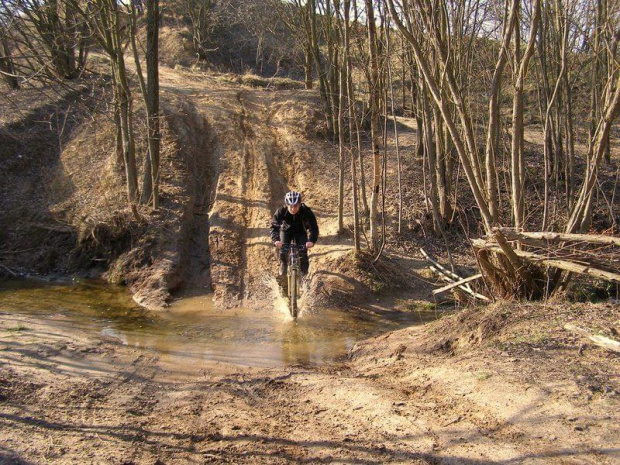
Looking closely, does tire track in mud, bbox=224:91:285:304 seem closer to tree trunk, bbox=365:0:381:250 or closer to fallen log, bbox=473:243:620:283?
tree trunk, bbox=365:0:381:250

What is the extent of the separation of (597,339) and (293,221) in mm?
6077

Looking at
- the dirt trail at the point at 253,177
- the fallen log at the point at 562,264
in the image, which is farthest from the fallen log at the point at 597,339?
the dirt trail at the point at 253,177

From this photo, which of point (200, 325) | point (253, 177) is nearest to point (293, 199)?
point (200, 325)

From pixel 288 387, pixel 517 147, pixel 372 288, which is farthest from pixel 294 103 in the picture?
pixel 288 387

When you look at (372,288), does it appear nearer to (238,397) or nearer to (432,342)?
(432,342)

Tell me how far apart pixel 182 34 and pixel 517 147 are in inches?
1238

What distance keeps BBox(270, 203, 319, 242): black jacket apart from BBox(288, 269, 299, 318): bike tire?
0.83 m

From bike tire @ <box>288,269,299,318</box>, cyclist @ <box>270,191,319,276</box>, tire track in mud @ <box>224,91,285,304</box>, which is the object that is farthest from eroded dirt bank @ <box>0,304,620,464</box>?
tire track in mud @ <box>224,91,285,304</box>

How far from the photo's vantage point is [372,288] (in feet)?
36.6

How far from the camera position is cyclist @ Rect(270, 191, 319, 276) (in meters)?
9.90

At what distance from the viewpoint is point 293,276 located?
9.60 m

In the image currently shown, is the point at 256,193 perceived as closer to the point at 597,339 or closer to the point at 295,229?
the point at 295,229

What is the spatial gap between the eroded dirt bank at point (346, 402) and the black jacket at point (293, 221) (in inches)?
136

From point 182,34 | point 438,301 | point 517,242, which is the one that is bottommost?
point 438,301
